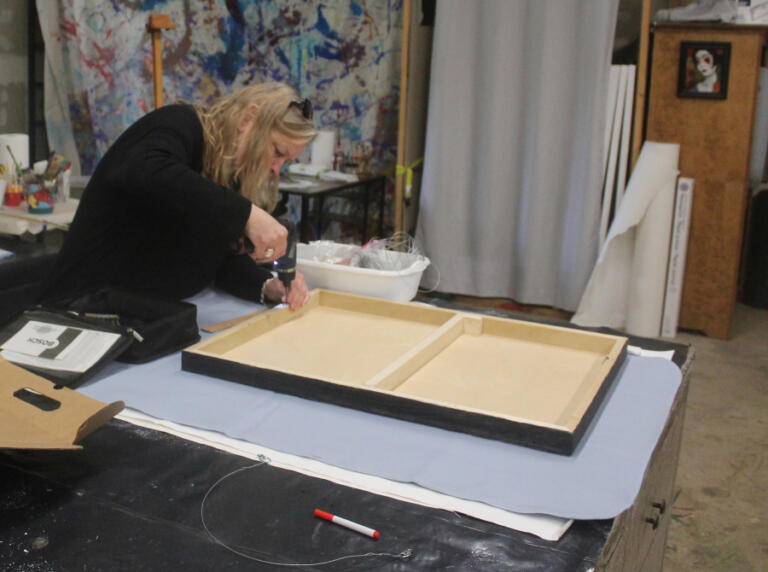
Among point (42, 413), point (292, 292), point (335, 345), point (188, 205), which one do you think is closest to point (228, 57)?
point (292, 292)

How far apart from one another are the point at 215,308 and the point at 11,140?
1880 millimetres

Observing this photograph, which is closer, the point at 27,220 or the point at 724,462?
the point at 724,462

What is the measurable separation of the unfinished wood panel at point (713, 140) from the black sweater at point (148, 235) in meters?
2.43

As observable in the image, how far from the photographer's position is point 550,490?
0.97 meters

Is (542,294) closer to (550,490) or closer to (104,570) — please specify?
(550,490)

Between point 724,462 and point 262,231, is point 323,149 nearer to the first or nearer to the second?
point 724,462

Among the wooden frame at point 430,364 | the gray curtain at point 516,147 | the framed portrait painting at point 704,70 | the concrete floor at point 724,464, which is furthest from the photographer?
the gray curtain at point 516,147

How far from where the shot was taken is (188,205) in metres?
1.42

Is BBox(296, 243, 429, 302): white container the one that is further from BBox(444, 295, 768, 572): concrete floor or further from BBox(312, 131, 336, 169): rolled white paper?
BBox(312, 131, 336, 169): rolled white paper

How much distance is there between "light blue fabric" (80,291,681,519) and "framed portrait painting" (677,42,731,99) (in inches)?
96.7

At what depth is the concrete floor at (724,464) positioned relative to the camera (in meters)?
2.11

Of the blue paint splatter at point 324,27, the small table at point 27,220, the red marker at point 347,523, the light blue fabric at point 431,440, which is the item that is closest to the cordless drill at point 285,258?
the light blue fabric at point 431,440

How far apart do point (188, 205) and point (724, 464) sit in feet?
6.67

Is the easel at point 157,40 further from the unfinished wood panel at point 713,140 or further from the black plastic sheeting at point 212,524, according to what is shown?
the unfinished wood panel at point 713,140
